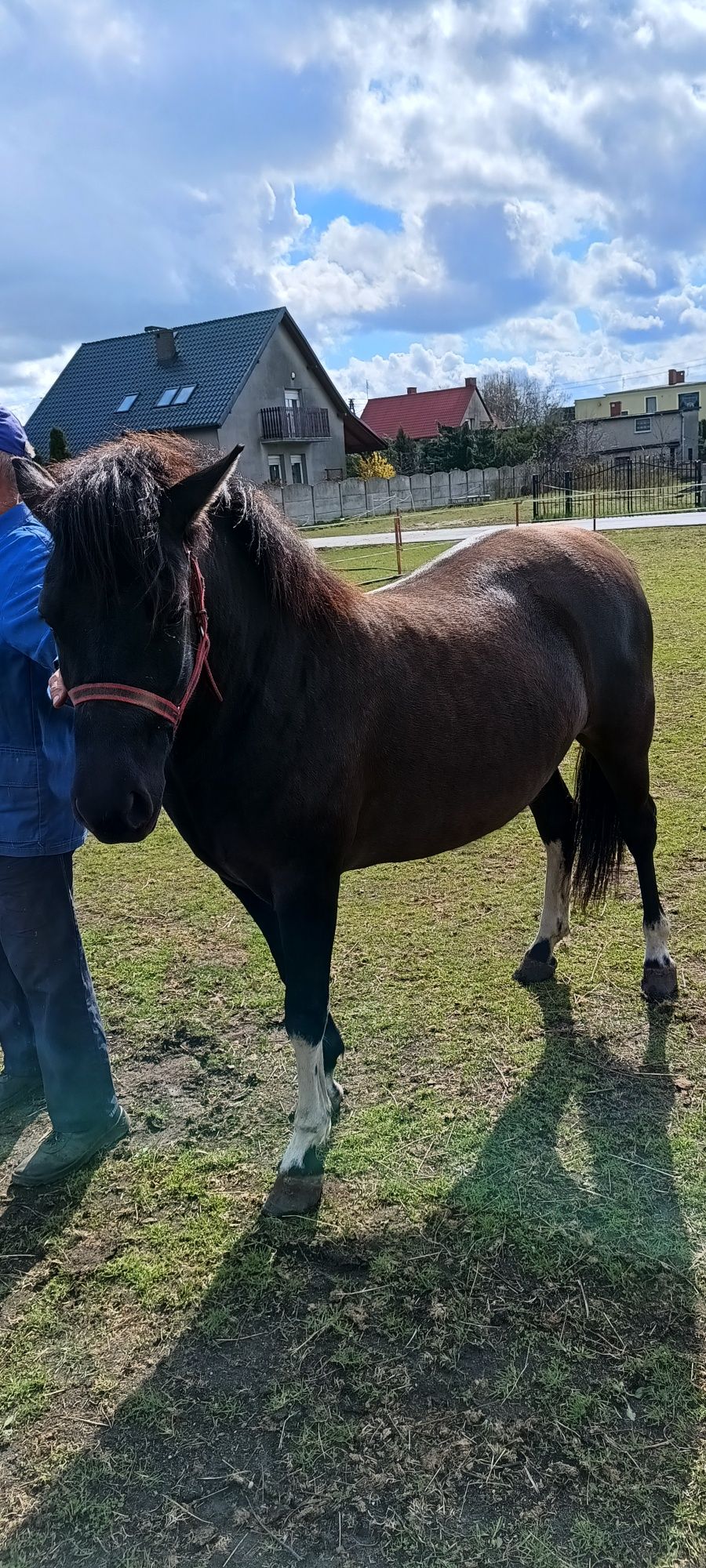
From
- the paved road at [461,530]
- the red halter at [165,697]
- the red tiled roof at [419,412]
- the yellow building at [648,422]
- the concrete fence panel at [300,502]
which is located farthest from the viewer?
the red tiled roof at [419,412]

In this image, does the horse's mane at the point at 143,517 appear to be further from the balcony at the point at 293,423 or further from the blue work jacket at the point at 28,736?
the balcony at the point at 293,423

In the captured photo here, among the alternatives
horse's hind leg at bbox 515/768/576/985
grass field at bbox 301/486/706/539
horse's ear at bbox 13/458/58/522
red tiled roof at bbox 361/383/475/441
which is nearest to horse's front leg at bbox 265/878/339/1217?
horse's ear at bbox 13/458/58/522

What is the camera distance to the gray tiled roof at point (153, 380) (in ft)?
104

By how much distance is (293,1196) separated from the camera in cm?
264

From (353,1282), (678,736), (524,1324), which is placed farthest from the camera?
(678,736)

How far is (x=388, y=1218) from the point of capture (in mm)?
2570

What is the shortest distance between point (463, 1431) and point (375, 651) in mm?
1959

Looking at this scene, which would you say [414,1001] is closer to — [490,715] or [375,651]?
[490,715]

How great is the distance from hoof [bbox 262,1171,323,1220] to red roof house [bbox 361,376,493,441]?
53802 millimetres

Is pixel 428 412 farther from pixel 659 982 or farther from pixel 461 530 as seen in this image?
pixel 659 982

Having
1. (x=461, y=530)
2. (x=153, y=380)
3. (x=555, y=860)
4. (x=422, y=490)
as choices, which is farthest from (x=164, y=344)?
(x=555, y=860)

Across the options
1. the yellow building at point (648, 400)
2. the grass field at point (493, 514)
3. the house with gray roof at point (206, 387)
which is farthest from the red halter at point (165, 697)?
the yellow building at point (648, 400)

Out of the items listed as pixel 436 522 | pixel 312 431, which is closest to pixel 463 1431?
pixel 436 522

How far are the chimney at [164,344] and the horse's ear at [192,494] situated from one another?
35193 millimetres
